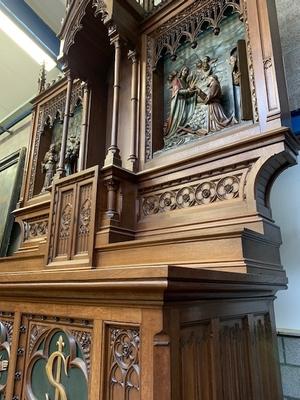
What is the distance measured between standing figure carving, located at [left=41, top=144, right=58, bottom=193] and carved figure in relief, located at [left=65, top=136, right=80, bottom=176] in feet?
0.90

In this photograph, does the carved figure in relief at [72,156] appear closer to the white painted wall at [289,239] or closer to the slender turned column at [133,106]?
the slender turned column at [133,106]

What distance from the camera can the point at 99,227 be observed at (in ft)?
4.85

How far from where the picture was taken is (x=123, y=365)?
69 centimetres

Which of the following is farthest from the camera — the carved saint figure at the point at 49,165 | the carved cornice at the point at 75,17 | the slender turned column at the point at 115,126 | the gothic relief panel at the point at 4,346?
the carved saint figure at the point at 49,165

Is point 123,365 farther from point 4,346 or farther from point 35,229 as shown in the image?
point 35,229

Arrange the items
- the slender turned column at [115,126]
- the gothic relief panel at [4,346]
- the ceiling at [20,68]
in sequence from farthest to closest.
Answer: the ceiling at [20,68] < the slender turned column at [115,126] < the gothic relief panel at [4,346]

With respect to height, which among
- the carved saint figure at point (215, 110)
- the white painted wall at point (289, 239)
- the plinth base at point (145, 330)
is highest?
the carved saint figure at point (215, 110)

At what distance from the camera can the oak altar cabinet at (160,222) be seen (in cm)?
69

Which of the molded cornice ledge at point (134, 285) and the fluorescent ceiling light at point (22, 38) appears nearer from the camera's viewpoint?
the molded cornice ledge at point (134, 285)

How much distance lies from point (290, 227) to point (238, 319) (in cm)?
68

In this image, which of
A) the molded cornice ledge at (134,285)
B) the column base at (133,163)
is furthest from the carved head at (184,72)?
the molded cornice ledge at (134,285)

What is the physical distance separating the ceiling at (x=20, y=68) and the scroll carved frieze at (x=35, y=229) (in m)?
2.00

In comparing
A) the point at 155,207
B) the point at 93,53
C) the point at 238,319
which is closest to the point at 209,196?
the point at 155,207

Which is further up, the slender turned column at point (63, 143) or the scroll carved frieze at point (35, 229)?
the slender turned column at point (63, 143)
